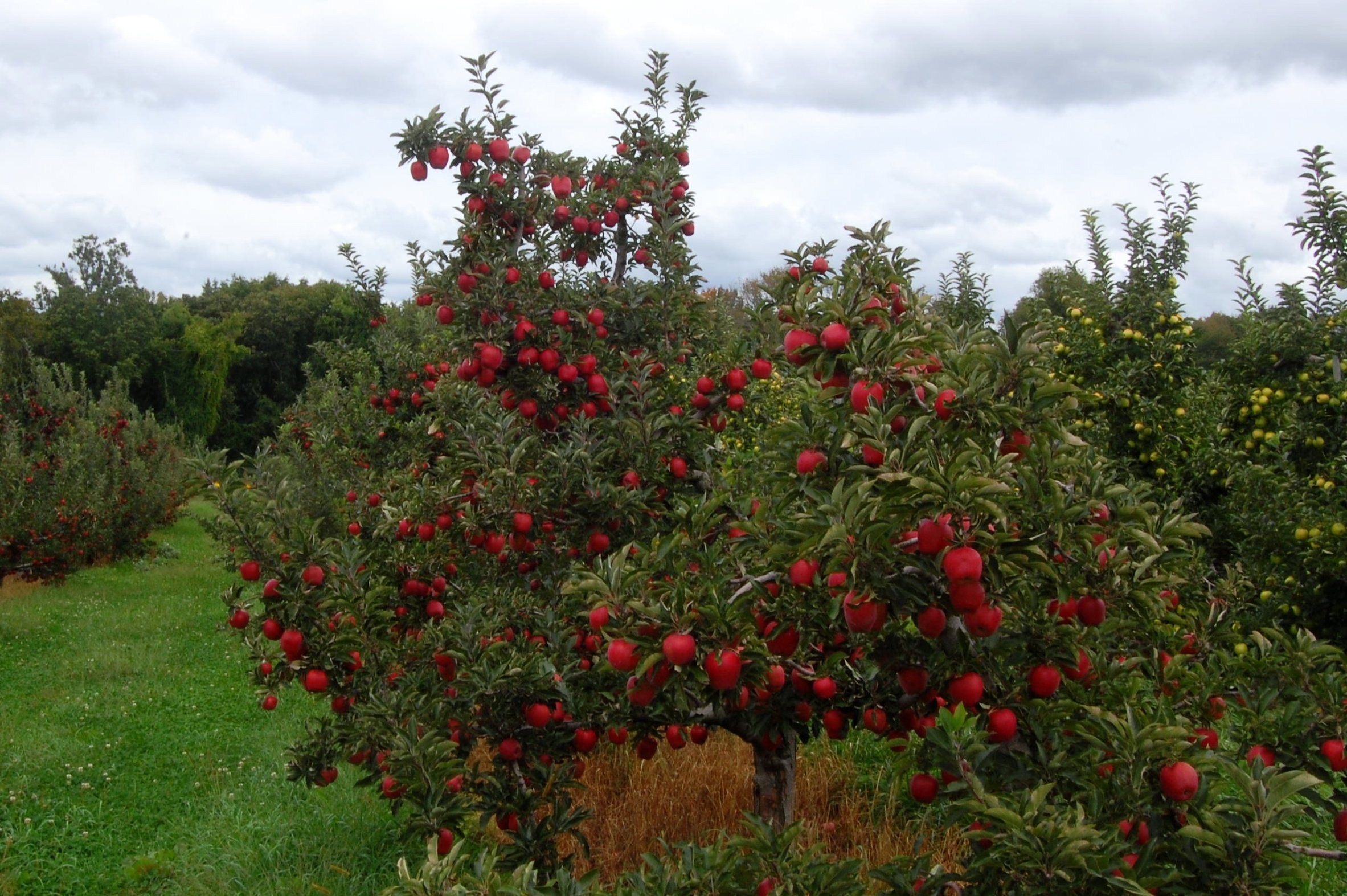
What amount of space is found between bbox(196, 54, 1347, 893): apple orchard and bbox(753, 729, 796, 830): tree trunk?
13 mm

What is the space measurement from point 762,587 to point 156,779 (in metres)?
5.22

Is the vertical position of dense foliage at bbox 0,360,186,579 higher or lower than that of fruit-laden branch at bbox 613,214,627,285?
lower

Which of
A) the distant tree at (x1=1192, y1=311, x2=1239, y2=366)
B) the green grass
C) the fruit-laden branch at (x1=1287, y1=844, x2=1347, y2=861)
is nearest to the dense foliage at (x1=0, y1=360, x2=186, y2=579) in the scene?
the green grass

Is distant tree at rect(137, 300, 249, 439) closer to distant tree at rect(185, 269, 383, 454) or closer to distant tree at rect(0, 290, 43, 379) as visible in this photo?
distant tree at rect(185, 269, 383, 454)

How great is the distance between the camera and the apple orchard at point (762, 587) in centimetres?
182

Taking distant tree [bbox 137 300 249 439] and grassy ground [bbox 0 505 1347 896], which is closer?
grassy ground [bbox 0 505 1347 896]

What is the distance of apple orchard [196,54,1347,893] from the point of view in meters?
1.82

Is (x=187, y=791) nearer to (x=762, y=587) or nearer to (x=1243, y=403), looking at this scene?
(x=762, y=587)

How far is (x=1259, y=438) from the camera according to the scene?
18.5 feet

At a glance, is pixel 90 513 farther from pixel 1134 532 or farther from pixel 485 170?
pixel 1134 532

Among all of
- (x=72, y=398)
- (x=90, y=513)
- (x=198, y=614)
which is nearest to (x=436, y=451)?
(x=198, y=614)

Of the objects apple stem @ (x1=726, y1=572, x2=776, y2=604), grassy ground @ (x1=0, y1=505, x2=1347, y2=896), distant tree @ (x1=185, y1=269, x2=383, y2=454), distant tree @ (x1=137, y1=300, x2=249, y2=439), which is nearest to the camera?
apple stem @ (x1=726, y1=572, x2=776, y2=604)

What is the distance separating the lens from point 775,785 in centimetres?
347

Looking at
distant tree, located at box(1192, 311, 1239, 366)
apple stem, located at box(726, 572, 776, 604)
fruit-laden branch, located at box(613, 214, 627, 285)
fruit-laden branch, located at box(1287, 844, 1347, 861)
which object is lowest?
fruit-laden branch, located at box(1287, 844, 1347, 861)
